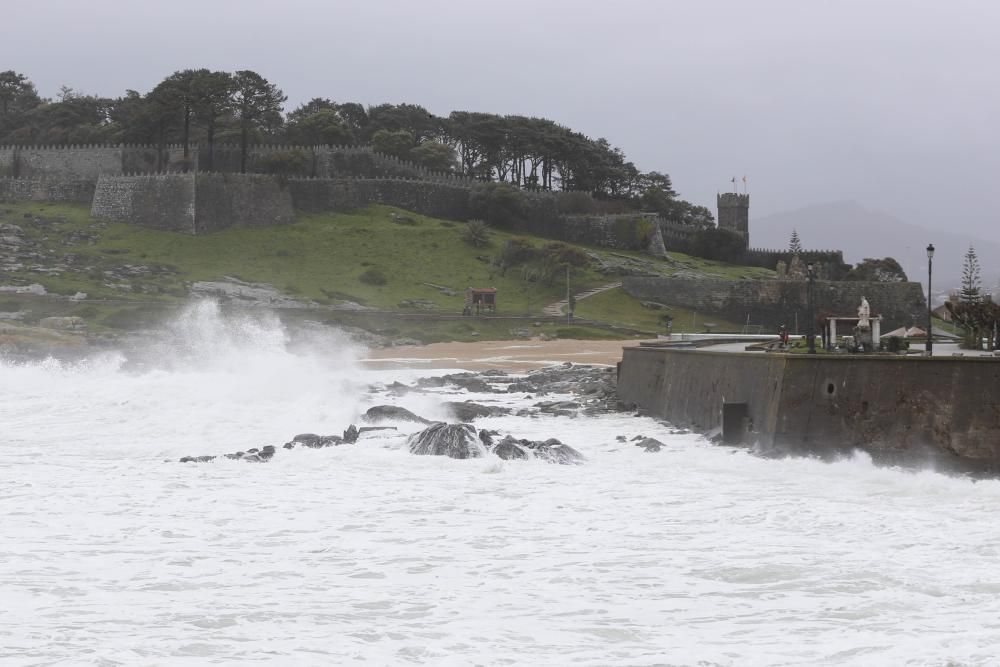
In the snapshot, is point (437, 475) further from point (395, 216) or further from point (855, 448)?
point (395, 216)

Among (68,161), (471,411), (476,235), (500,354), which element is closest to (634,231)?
(476,235)

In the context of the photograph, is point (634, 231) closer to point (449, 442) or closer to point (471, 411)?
point (471, 411)

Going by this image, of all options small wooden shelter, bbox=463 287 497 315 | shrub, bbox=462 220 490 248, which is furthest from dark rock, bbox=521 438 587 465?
shrub, bbox=462 220 490 248

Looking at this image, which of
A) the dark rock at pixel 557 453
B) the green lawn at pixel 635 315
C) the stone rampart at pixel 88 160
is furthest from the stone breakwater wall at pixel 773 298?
the dark rock at pixel 557 453

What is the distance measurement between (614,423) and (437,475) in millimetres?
8644

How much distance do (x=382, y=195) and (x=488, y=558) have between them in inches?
2850

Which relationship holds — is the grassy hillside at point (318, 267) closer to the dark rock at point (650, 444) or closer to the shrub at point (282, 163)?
the shrub at point (282, 163)

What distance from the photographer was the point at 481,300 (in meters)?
65.4

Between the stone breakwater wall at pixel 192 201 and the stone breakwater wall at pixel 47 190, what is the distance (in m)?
2.23

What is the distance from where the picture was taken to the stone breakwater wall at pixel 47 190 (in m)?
81.0

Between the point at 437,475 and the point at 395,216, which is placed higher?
the point at 395,216

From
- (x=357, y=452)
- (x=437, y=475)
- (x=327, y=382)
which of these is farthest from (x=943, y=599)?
(x=327, y=382)

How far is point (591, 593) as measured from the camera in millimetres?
13383

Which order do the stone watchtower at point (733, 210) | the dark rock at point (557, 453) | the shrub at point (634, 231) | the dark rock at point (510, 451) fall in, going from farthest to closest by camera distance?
the stone watchtower at point (733, 210) < the shrub at point (634, 231) < the dark rock at point (510, 451) < the dark rock at point (557, 453)
